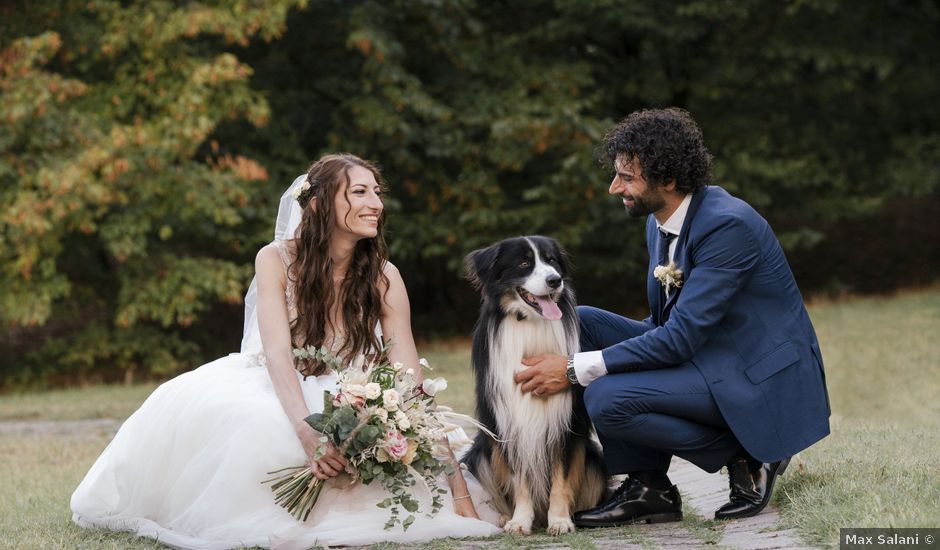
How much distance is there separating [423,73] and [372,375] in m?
12.0

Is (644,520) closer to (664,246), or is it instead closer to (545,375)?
(545,375)

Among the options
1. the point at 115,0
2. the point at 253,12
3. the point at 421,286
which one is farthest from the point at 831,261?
the point at 115,0

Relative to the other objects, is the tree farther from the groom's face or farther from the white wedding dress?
the groom's face

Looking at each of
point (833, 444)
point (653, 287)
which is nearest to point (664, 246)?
point (653, 287)

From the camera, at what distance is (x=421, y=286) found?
18.0m

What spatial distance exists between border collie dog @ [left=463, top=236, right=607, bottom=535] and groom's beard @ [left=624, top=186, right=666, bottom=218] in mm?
372

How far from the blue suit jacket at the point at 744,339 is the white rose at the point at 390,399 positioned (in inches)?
34.1

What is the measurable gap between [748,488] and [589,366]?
2.62 feet

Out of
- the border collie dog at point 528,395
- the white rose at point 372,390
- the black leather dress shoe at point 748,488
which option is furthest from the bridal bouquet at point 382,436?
the black leather dress shoe at point 748,488

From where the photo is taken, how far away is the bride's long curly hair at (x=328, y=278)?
463 cm

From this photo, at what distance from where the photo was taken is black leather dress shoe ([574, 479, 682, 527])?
14.5ft

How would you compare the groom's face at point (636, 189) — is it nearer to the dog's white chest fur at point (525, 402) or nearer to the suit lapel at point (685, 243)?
the suit lapel at point (685, 243)

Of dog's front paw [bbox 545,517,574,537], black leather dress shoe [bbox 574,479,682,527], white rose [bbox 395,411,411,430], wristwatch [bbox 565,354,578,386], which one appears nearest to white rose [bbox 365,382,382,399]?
white rose [bbox 395,411,411,430]

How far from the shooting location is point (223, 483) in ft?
14.1
